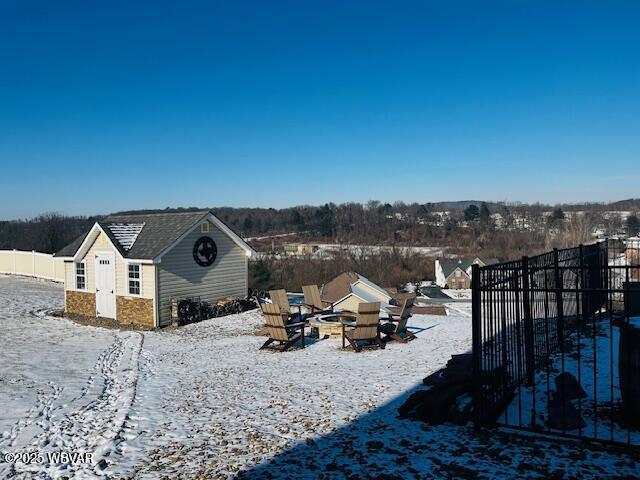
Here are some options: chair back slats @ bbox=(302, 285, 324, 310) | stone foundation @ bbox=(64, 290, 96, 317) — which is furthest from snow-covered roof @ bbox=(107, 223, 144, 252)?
chair back slats @ bbox=(302, 285, 324, 310)

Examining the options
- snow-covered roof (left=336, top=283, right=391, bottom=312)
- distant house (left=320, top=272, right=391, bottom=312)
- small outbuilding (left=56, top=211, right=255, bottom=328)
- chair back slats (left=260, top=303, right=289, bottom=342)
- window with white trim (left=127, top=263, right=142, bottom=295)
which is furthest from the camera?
window with white trim (left=127, top=263, right=142, bottom=295)

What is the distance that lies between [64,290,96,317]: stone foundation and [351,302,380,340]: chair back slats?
11818 millimetres

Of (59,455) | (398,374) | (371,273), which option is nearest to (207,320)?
(398,374)

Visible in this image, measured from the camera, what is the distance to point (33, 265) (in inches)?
1394

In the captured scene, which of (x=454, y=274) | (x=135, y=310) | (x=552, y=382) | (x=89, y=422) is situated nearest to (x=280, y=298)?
(x=135, y=310)

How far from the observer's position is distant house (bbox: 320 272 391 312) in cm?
1504

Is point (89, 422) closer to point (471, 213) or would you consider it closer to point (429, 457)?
point (429, 457)

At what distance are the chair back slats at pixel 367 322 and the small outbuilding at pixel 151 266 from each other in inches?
324

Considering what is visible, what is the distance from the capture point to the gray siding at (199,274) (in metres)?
17.0

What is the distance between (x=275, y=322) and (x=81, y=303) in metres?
11.0

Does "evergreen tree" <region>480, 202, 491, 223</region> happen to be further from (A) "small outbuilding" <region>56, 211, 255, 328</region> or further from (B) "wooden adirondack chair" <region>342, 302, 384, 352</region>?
(B) "wooden adirondack chair" <region>342, 302, 384, 352</region>

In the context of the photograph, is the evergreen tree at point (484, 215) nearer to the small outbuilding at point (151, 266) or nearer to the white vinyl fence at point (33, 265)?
the white vinyl fence at point (33, 265)

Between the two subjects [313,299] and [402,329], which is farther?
[313,299]

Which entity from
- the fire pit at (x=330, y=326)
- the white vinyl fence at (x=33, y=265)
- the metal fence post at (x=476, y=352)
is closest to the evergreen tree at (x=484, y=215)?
the white vinyl fence at (x=33, y=265)
